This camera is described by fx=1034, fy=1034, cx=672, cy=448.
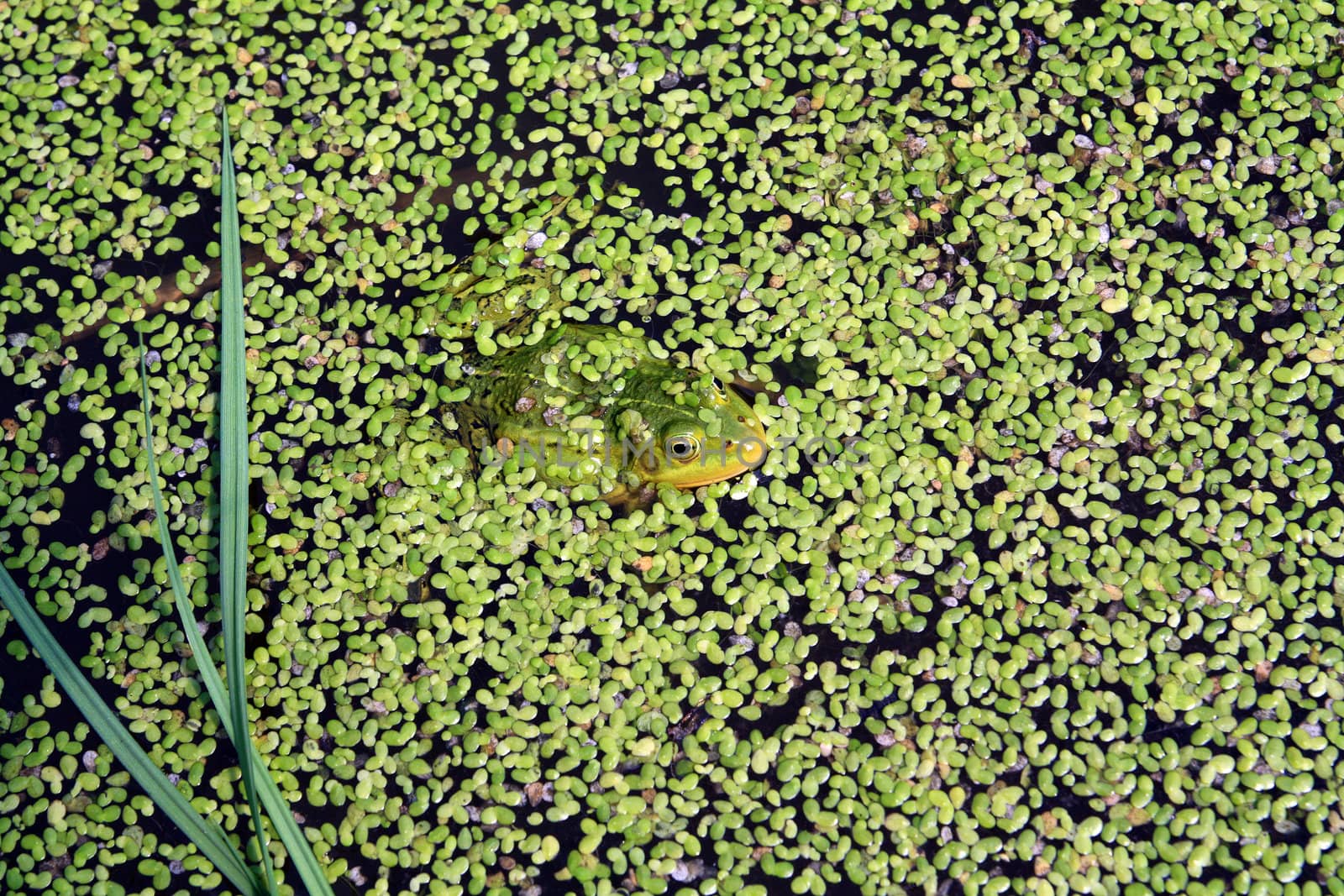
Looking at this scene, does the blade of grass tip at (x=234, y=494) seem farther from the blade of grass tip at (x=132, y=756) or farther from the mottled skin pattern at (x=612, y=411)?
the mottled skin pattern at (x=612, y=411)

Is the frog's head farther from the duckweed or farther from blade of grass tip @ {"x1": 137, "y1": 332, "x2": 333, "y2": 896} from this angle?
blade of grass tip @ {"x1": 137, "y1": 332, "x2": 333, "y2": 896}

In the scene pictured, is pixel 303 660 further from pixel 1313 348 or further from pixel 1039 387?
pixel 1313 348

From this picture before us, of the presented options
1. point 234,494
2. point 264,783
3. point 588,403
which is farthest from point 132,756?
point 588,403

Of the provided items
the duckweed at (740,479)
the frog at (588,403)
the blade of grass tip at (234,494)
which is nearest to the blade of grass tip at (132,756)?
the blade of grass tip at (234,494)

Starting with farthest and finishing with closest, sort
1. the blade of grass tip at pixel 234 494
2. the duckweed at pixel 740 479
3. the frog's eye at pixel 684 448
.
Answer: the frog's eye at pixel 684 448 < the duckweed at pixel 740 479 < the blade of grass tip at pixel 234 494

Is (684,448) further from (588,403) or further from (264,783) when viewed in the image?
(264,783)

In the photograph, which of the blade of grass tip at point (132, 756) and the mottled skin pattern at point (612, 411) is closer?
the blade of grass tip at point (132, 756)
